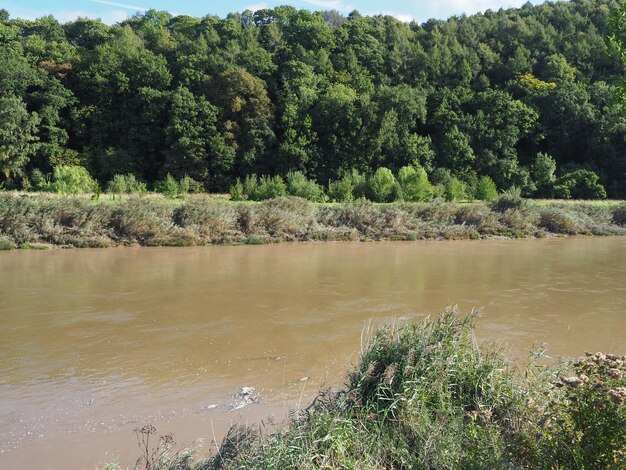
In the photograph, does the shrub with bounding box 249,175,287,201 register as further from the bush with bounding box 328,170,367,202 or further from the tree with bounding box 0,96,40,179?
the tree with bounding box 0,96,40,179

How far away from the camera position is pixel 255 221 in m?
20.7

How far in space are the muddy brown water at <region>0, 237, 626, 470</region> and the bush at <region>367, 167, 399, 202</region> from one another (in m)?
14.3

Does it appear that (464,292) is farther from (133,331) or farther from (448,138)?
(448,138)

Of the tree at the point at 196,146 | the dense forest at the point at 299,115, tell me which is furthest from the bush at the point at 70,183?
the tree at the point at 196,146

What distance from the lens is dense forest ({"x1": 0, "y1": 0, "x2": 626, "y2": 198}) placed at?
149 feet

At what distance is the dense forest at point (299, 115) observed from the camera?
45.4 meters

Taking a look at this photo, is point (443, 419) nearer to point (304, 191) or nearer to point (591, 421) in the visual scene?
point (591, 421)

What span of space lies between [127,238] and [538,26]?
59.3 metres

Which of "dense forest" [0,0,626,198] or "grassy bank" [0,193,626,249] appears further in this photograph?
"dense forest" [0,0,626,198]

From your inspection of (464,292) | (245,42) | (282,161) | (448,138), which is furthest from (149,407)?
(245,42)

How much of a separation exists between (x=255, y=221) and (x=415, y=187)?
602 inches

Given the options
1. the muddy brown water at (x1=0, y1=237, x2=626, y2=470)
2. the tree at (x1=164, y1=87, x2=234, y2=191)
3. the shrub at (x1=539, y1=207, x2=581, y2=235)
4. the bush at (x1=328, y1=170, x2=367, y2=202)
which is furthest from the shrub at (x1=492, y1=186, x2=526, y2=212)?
the tree at (x1=164, y1=87, x2=234, y2=191)

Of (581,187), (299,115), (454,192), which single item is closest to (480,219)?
(454,192)

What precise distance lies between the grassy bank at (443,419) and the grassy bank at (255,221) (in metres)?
15.4
